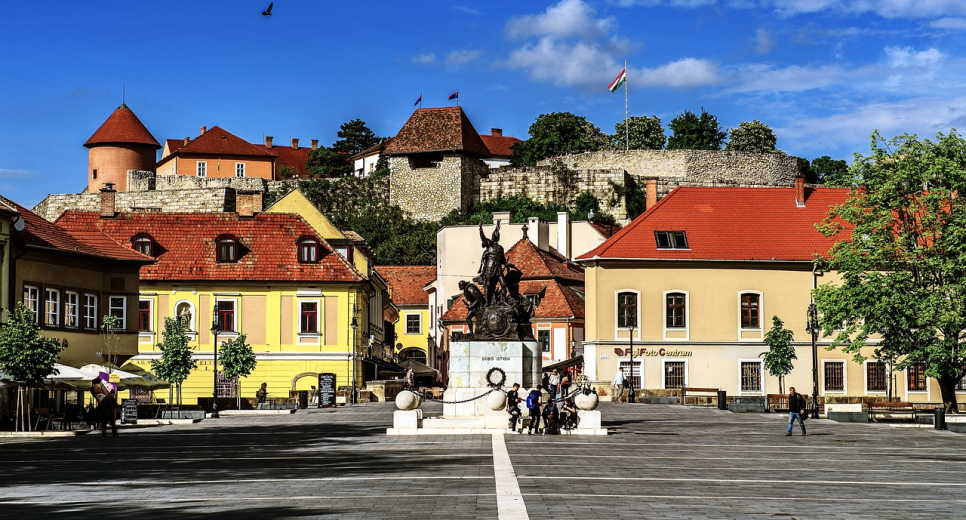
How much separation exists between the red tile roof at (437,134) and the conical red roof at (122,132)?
76.5ft

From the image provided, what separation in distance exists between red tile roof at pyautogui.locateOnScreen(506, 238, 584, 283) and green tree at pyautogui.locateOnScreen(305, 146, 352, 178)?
58.5 meters

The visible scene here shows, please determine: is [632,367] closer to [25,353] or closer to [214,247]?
[214,247]

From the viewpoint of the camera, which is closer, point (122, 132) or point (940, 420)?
point (940, 420)

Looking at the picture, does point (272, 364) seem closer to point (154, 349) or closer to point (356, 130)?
point (154, 349)

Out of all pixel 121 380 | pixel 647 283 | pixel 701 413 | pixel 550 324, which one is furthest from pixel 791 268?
pixel 121 380

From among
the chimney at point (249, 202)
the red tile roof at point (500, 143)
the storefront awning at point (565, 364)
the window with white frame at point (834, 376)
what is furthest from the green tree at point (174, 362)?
the red tile roof at point (500, 143)

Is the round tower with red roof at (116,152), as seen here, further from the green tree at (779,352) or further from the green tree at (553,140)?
the green tree at (779,352)

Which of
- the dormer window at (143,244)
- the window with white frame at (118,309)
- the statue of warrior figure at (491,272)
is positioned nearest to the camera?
the statue of warrior figure at (491,272)

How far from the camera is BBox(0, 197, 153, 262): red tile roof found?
137ft

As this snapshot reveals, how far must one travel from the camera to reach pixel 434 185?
112375mm

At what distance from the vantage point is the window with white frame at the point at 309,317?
192 ft

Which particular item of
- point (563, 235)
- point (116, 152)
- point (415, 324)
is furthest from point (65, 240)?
point (116, 152)

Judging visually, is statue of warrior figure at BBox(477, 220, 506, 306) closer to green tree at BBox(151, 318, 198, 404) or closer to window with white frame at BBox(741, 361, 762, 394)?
green tree at BBox(151, 318, 198, 404)

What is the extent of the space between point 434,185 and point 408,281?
50.8ft
